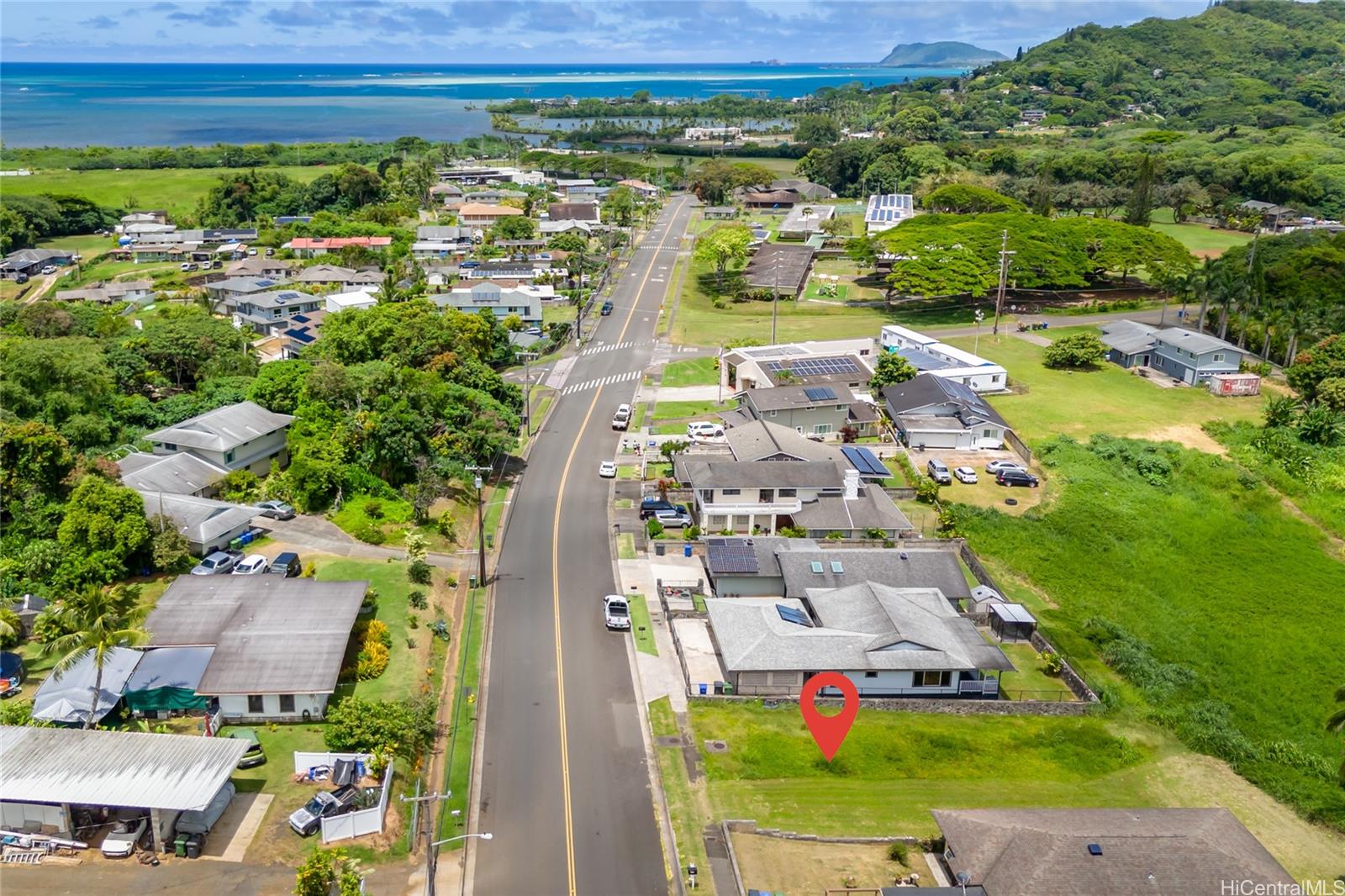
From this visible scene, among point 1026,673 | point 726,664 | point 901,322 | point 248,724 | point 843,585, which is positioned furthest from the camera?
point 901,322

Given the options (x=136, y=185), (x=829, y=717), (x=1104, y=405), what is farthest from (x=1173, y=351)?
(x=136, y=185)

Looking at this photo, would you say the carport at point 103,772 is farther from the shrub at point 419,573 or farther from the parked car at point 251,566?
the shrub at point 419,573

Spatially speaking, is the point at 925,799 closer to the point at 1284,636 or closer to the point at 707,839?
the point at 707,839

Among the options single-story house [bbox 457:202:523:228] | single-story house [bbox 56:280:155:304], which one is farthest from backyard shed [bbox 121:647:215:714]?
single-story house [bbox 457:202:523:228]

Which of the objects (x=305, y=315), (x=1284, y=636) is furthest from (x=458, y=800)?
(x=305, y=315)

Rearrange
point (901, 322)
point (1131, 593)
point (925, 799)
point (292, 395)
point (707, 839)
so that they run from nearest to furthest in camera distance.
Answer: point (707, 839)
point (925, 799)
point (1131, 593)
point (292, 395)
point (901, 322)

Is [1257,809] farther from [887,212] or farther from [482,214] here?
[482,214]
